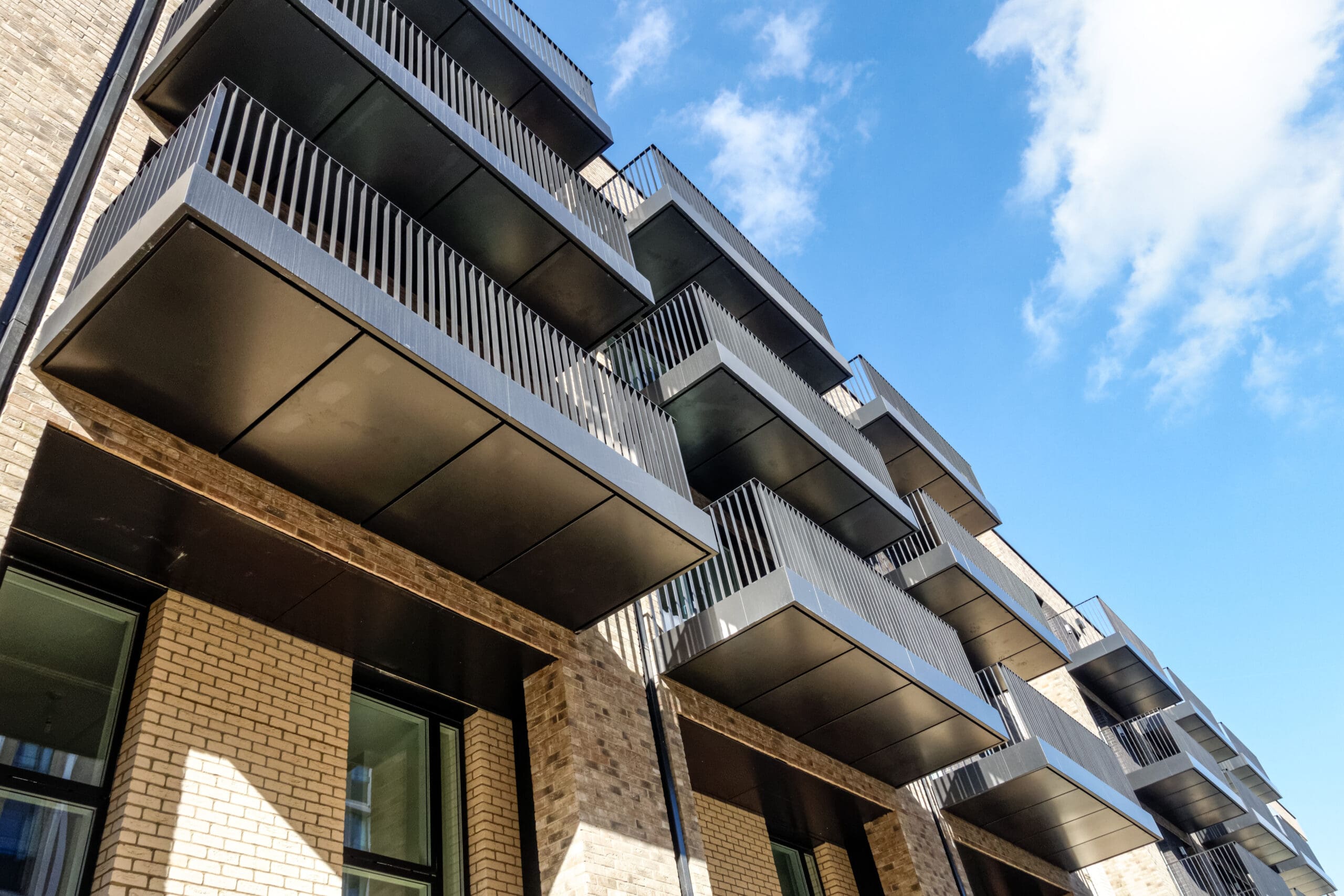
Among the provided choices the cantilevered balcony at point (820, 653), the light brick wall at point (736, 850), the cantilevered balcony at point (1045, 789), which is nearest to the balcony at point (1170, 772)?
the cantilevered balcony at point (1045, 789)

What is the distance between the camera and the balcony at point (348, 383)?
596 centimetres

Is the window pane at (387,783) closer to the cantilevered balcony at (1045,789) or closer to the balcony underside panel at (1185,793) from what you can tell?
the cantilevered balcony at (1045,789)

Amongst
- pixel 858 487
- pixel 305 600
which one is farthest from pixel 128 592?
pixel 858 487

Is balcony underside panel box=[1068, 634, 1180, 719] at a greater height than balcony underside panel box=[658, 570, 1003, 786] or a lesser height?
greater

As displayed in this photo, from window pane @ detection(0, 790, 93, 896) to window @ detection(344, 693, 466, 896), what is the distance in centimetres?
187

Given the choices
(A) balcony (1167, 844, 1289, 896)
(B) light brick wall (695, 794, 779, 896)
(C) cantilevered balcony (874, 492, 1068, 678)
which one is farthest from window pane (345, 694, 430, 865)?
(A) balcony (1167, 844, 1289, 896)

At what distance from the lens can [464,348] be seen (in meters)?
6.96

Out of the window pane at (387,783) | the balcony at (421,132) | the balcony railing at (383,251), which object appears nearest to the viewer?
the balcony railing at (383,251)

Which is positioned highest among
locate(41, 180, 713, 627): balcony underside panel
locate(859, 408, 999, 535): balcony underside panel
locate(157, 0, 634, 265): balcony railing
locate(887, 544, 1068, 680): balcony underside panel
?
locate(859, 408, 999, 535): balcony underside panel

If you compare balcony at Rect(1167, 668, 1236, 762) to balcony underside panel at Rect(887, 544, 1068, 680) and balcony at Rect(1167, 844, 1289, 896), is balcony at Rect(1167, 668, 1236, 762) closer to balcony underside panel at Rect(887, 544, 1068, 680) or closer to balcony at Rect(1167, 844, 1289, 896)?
balcony at Rect(1167, 844, 1289, 896)

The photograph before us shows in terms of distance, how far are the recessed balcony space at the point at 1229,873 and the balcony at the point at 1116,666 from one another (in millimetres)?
3590

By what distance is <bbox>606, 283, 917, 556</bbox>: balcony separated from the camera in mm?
13008

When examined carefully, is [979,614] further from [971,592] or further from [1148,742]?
[1148,742]

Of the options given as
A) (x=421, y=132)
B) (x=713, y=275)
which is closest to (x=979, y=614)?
(x=713, y=275)
